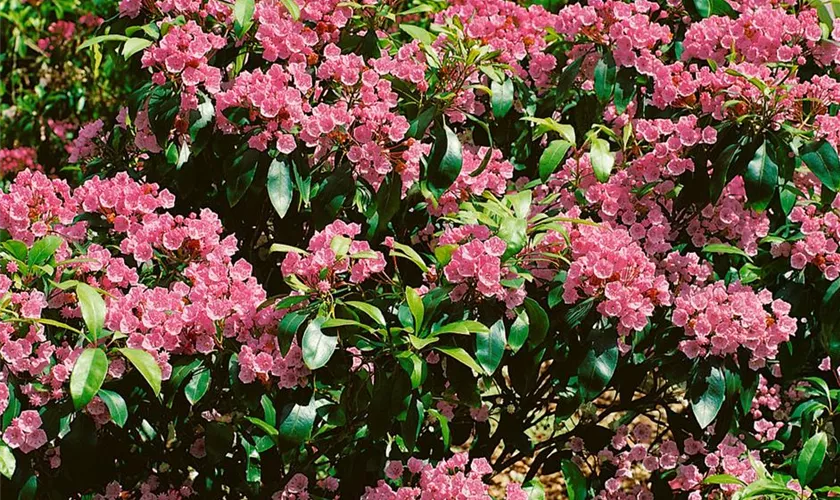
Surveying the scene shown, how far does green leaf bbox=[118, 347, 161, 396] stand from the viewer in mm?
1993

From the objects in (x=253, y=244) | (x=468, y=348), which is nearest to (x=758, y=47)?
(x=468, y=348)

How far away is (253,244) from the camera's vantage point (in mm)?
2924

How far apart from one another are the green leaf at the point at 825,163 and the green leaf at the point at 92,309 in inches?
62.7

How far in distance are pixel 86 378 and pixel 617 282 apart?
109cm

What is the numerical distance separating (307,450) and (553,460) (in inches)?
25.8

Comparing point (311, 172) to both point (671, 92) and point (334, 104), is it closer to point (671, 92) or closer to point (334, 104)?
point (334, 104)

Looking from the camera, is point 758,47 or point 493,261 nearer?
point 493,261

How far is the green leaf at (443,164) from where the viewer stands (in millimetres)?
2490

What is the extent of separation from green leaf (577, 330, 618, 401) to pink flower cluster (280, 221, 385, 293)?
1.60 feet

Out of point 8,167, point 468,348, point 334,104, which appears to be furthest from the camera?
point 8,167

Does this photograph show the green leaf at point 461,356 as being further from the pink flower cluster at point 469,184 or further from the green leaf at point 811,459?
the green leaf at point 811,459

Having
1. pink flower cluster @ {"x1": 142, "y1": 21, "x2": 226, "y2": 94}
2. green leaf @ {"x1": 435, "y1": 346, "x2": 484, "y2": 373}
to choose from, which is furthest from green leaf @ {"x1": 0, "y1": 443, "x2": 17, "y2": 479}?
pink flower cluster @ {"x1": 142, "y1": 21, "x2": 226, "y2": 94}

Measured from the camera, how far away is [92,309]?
2.07 meters

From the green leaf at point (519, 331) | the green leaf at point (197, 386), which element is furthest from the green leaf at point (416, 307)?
the green leaf at point (197, 386)
